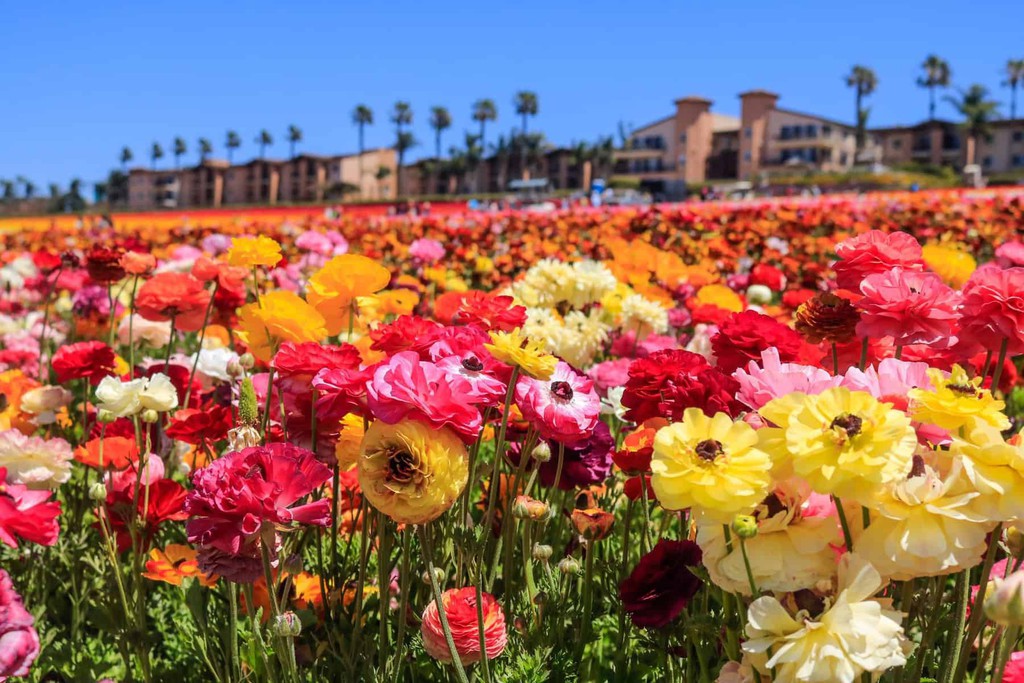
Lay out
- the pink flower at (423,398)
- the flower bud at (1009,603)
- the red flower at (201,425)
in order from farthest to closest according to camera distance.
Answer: the red flower at (201,425) < the pink flower at (423,398) < the flower bud at (1009,603)

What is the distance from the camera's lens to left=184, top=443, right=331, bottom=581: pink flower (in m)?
1.19

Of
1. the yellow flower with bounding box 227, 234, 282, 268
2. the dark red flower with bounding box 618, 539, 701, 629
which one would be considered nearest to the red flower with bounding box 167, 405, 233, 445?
the yellow flower with bounding box 227, 234, 282, 268

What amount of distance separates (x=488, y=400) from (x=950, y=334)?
0.75 m

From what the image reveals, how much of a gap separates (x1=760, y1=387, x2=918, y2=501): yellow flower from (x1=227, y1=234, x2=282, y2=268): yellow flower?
1.41 metres

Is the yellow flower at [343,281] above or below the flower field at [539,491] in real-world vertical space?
above

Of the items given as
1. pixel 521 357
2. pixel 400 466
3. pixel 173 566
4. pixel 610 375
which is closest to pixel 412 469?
pixel 400 466

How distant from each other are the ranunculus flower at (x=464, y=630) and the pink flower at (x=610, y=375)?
1.11m

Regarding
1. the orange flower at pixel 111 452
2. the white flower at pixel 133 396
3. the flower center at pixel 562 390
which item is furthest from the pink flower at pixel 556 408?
the orange flower at pixel 111 452

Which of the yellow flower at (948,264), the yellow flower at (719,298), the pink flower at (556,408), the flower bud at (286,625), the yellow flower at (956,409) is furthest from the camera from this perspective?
the yellow flower at (719,298)

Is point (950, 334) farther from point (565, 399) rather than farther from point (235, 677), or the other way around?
point (235, 677)

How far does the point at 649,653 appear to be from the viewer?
1913mm

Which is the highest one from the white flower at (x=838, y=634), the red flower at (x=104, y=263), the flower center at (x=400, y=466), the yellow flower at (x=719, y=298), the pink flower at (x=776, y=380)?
the red flower at (x=104, y=263)

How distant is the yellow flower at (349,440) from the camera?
1.50 m

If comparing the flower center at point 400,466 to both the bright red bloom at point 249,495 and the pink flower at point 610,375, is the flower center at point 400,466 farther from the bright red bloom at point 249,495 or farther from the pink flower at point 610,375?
the pink flower at point 610,375
